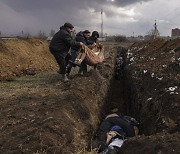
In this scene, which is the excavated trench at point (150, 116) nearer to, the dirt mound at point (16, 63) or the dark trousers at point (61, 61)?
the dark trousers at point (61, 61)

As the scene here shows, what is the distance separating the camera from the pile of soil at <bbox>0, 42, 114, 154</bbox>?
22.1ft

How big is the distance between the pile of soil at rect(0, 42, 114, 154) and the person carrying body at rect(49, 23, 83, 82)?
166 centimetres

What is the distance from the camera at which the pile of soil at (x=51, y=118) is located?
22.1 ft

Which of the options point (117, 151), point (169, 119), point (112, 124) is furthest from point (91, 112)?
point (117, 151)

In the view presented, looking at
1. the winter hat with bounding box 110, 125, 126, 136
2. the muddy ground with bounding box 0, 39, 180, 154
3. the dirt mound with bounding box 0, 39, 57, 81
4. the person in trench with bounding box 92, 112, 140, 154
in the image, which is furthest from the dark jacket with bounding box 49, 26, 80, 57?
the winter hat with bounding box 110, 125, 126, 136

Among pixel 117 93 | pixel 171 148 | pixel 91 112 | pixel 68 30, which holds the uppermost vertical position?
pixel 68 30

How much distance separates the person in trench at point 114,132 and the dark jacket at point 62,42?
5.30 meters

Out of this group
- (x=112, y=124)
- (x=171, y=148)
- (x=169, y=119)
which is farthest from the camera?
(x=112, y=124)

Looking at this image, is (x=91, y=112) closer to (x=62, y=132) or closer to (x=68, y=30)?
(x=62, y=132)

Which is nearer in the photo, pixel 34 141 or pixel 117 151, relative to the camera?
pixel 34 141

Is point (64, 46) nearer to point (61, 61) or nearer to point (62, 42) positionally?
point (62, 42)

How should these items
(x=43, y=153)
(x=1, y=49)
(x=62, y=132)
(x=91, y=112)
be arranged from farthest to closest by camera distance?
(x=1, y=49) → (x=91, y=112) → (x=62, y=132) → (x=43, y=153)

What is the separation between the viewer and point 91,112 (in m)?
10.6

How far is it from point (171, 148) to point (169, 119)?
2.60 metres
